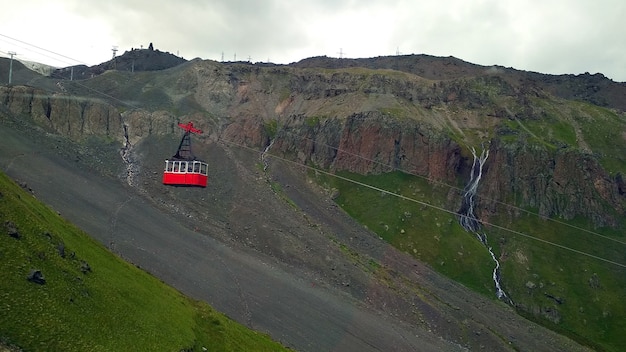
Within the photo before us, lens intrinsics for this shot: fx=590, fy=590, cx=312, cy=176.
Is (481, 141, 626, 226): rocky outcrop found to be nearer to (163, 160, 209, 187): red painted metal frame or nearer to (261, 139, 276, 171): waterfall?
(261, 139, 276, 171): waterfall

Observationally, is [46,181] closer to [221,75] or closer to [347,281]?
[347,281]

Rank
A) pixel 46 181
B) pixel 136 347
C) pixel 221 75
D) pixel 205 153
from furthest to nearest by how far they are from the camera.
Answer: pixel 221 75
pixel 205 153
pixel 46 181
pixel 136 347

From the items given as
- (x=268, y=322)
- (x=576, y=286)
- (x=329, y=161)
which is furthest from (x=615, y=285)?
A: (x=268, y=322)

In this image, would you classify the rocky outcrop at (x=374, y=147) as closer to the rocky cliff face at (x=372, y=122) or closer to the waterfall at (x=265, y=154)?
the rocky cliff face at (x=372, y=122)

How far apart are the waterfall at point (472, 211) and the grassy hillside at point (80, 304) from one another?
63.9 metres

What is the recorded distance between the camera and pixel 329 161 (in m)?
124

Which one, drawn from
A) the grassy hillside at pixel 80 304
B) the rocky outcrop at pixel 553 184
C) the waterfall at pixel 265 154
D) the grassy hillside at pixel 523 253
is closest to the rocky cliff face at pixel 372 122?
the rocky outcrop at pixel 553 184

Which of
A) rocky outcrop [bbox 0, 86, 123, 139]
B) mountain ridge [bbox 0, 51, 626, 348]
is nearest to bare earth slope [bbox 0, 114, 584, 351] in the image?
mountain ridge [bbox 0, 51, 626, 348]

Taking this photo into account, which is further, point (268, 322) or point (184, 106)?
point (184, 106)

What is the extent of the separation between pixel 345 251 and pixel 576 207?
54.6 m

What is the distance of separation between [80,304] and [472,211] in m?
96.0

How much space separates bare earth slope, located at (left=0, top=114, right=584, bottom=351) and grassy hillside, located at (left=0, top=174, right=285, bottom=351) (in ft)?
64.8

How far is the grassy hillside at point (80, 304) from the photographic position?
83.0 feet

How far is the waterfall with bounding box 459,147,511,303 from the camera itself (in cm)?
9763
